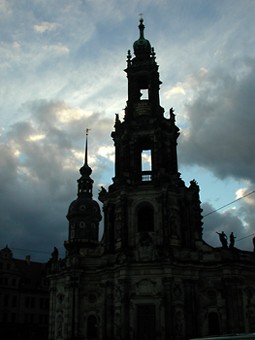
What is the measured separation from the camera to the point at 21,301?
70.2 meters

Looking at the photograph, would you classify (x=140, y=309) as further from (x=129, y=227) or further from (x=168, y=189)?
(x=168, y=189)

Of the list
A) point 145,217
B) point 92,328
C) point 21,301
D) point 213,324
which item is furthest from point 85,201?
point 213,324

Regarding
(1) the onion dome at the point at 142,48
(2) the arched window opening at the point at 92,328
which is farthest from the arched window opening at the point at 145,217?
(1) the onion dome at the point at 142,48

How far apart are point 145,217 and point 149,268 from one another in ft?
19.2

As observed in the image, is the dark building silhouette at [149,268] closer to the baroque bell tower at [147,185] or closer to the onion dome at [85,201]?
the baroque bell tower at [147,185]

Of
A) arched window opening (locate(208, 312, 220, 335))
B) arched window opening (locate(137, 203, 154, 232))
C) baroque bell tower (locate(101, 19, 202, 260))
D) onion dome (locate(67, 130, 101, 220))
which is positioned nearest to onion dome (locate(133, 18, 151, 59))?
baroque bell tower (locate(101, 19, 202, 260))

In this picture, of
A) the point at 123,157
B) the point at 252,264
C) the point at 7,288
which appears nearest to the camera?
the point at 252,264

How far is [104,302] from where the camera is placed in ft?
147

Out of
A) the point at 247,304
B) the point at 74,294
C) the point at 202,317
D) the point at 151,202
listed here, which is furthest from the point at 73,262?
the point at 247,304

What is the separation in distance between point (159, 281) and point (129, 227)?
21.2 ft

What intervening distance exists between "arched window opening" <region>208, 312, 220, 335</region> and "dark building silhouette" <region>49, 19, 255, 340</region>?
0.30 ft

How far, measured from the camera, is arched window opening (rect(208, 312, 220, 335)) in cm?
4328

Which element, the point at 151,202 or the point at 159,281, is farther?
the point at 151,202

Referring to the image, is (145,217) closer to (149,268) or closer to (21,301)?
(149,268)
